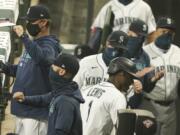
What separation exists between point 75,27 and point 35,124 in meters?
5.93

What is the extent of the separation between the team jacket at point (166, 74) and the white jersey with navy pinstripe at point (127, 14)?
3.18 feet

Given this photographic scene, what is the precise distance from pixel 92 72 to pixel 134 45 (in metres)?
0.75

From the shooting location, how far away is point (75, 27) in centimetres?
1455

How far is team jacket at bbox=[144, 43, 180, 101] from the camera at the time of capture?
10.2 m

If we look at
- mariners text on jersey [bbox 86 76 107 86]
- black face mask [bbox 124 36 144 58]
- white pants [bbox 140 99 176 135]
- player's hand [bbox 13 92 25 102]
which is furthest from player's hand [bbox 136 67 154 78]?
player's hand [bbox 13 92 25 102]

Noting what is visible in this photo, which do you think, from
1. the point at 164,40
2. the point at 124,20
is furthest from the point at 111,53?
the point at 124,20

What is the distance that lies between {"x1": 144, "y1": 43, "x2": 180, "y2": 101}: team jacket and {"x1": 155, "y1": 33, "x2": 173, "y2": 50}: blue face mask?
0.30 feet

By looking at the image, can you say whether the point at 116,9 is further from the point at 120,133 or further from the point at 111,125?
the point at 120,133

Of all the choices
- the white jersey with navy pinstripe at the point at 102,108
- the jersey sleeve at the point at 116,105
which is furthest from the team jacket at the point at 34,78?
the jersey sleeve at the point at 116,105

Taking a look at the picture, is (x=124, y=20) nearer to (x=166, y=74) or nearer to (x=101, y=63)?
(x=166, y=74)

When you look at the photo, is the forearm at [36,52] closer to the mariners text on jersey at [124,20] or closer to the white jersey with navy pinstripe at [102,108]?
the white jersey with navy pinstripe at [102,108]

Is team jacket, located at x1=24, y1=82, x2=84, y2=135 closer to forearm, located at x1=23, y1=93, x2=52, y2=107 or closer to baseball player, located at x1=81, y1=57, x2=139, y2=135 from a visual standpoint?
baseball player, located at x1=81, y1=57, x2=139, y2=135

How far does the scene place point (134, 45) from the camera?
9891mm

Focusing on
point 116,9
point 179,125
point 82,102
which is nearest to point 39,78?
point 82,102
